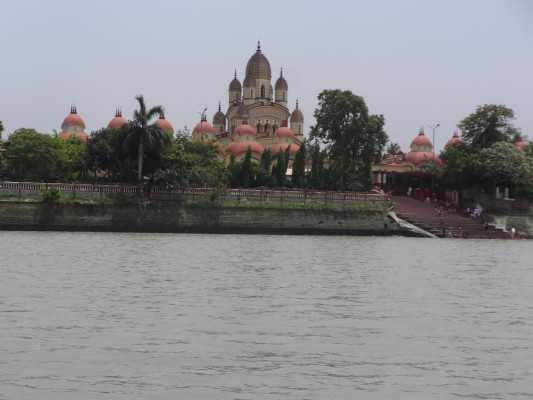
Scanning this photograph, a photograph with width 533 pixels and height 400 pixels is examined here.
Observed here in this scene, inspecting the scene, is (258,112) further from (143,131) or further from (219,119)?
(143,131)

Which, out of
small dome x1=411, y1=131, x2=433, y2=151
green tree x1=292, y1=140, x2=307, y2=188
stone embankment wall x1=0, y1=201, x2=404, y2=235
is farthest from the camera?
small dome x1=411, y1=131, x2=433, y2=151

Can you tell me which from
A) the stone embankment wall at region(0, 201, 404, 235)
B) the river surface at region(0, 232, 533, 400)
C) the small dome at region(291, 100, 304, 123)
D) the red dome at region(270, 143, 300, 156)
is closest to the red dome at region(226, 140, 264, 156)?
the red dome at region(270, 143, 300, 156)

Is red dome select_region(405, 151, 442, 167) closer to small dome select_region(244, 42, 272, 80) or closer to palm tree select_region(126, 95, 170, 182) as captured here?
small dome select_region(244, 42, 272, 80)

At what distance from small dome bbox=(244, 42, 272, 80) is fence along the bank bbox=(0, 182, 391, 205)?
2950cm

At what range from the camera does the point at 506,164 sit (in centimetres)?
4691

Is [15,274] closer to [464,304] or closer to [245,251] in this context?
[464,304]

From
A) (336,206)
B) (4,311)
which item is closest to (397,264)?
(4,311)

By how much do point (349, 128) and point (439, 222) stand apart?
45.5 ft

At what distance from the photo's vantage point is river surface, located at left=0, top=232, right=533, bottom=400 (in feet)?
27.2

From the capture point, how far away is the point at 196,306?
13.2m

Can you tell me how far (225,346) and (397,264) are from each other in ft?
45.5

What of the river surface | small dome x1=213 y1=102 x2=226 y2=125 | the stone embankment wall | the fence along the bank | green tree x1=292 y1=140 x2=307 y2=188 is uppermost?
small dome x1=213 y1=102 x2=226 y2=125

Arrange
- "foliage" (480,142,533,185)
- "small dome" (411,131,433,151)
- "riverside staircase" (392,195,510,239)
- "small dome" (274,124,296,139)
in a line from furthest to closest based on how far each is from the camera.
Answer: "small dome" (411,131,433,151), "small dome" (274,124,296,139), "foliage" (480,142,533,185), "riverside staircase" (392,195,510,239)

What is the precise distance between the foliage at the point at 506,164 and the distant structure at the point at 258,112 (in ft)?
68.6
